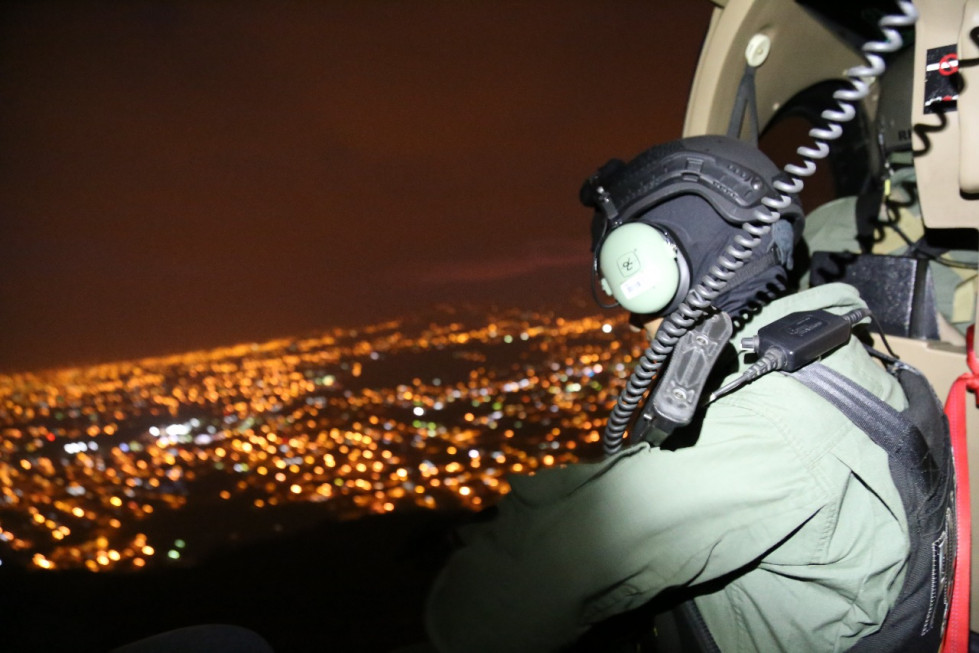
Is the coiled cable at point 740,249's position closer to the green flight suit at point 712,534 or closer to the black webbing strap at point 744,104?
the green flight suit at point 712,534

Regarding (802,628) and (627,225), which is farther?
(627,225)

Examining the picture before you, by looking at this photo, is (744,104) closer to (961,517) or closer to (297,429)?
(961,517)

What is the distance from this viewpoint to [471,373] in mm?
30500

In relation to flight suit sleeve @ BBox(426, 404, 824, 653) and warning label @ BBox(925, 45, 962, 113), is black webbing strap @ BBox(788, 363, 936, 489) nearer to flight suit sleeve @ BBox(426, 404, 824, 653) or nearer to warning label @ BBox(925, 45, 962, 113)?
flight suit sleeve @ BBox(426, 404, 824, 653)

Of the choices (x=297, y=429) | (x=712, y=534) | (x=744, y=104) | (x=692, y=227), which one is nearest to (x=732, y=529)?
(x=712, y=534)

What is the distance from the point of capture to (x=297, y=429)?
24.8m

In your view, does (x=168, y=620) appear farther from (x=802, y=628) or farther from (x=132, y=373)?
(x=132, y=373)

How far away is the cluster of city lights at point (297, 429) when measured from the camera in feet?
52.5

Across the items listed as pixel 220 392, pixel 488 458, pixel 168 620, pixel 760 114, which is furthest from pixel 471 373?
pixel 760 114

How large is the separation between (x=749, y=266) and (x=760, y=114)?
3.05 ft

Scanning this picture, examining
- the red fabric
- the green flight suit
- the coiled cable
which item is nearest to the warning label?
the coiled cable

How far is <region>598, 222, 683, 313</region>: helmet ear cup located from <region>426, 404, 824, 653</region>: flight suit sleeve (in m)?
0.29

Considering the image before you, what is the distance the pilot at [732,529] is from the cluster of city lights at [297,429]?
961 cm

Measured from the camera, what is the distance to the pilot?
700 millimetres
